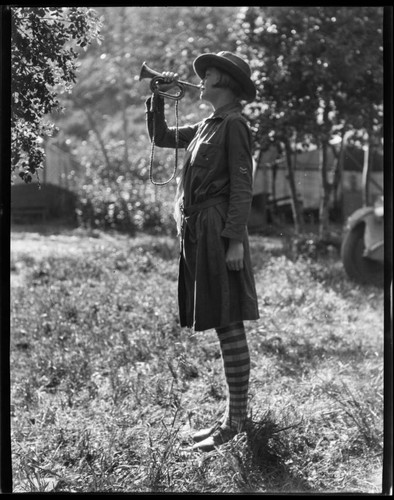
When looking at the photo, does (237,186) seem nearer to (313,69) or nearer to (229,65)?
(229,65)

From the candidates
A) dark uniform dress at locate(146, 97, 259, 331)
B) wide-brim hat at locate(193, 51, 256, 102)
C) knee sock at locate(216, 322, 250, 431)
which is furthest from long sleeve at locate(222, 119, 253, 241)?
knee sock at locate(216, 322, 250, 431)

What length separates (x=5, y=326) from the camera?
2.36 m

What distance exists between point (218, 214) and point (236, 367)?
692 millimetres

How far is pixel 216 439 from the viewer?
3152 millimetres

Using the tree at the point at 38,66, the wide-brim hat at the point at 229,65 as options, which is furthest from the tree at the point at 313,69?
the tree at the point at 38,66

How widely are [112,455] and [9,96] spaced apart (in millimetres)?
1576

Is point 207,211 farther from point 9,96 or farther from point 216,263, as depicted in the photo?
point 9,96

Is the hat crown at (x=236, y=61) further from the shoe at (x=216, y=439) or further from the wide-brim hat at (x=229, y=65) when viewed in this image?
the shoe at (x=216, y=439)

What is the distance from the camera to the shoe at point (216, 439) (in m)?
3.12

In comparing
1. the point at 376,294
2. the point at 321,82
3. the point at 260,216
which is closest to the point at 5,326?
the point at 376,294

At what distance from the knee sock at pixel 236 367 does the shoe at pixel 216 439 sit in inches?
1.2

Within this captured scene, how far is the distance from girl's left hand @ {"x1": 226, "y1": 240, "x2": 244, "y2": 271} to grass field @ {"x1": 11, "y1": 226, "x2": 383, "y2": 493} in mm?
708

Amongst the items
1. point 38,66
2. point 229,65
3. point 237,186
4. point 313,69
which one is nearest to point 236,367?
point 237,186

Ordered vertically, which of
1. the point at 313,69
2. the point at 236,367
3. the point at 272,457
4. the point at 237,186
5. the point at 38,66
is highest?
the point at 313,69
